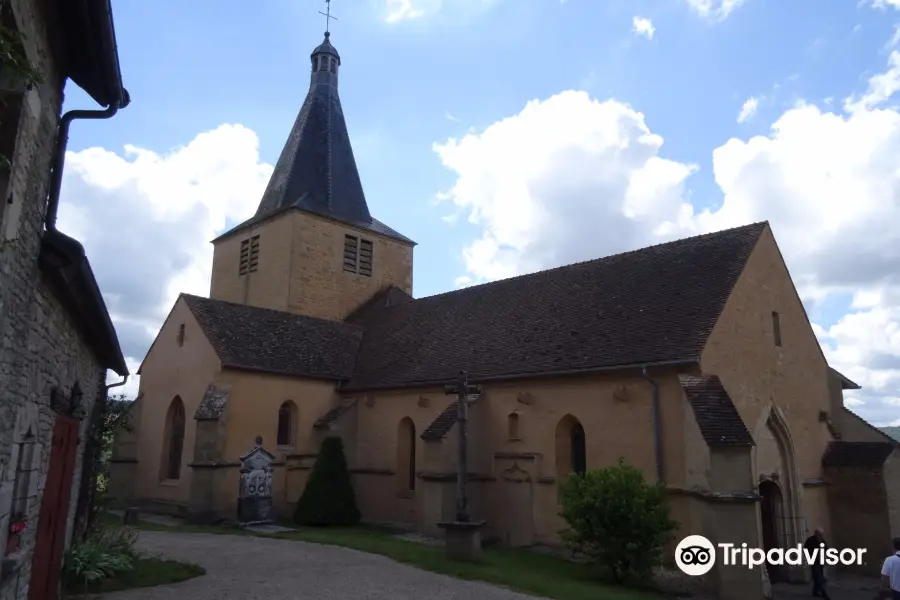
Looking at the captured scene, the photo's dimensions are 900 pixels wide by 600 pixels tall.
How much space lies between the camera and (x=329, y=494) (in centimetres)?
2073

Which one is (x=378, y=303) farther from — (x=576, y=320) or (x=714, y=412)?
(x=714, y=412)

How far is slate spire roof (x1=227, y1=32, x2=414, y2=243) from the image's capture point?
101 feet

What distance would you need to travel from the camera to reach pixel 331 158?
32375 mm

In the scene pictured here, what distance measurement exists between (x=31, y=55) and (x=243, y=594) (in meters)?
8.81

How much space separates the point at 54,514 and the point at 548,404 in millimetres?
11918

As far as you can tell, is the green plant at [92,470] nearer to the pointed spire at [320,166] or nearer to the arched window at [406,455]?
the arched window at [406,455]

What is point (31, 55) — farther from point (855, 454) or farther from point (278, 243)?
point (278, 243)

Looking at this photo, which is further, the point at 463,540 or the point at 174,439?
the point at 174,439

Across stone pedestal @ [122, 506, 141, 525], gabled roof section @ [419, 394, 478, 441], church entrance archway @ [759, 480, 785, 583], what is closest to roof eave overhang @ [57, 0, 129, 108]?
gabled roof section @ [419, 394, 478, 441]

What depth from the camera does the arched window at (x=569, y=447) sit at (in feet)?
56.6

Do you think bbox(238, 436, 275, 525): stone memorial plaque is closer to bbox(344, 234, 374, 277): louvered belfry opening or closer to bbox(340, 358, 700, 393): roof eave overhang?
bbox(340, 358, 700, 393): roof eave overhang

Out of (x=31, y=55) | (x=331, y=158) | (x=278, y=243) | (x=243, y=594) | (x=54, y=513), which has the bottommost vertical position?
(x=243, y=594)

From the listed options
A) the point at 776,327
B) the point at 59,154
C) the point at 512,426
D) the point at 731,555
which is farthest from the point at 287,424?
the point at 59,154

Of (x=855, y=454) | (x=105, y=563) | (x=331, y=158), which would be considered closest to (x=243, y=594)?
(x=105, y=563)
